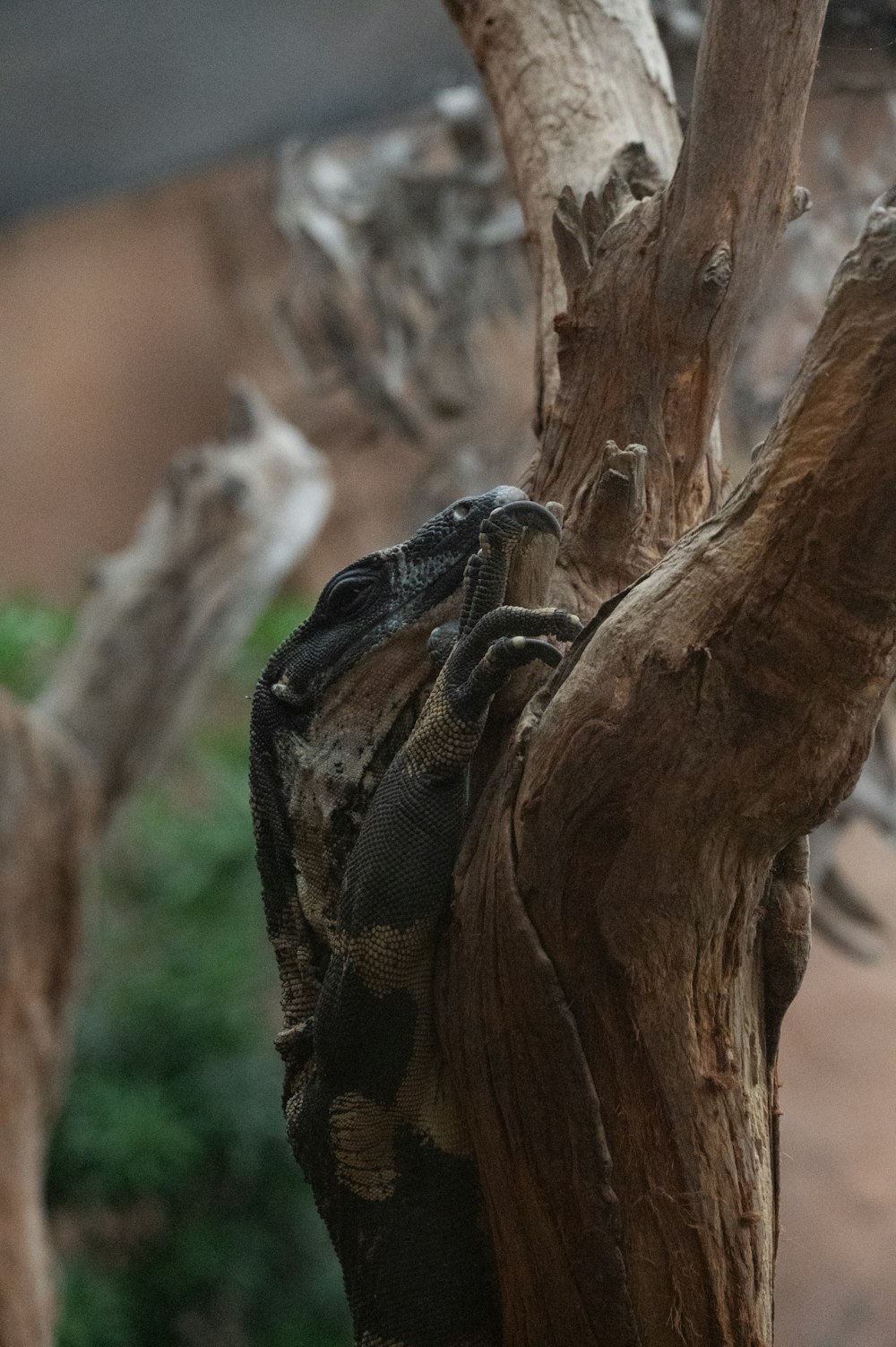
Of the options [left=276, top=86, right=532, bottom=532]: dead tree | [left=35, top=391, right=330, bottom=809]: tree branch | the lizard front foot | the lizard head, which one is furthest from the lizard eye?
[left=35, top=391, right=330, bottom=809]: tree branch

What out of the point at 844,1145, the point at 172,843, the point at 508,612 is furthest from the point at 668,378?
the point at 172,843

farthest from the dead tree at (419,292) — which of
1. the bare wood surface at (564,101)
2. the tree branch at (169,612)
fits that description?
the bare wood surface at (564,101)

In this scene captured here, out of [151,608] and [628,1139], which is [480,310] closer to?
[151,608]

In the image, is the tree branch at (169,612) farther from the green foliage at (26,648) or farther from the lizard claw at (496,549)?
the lizard claw at (496,549)

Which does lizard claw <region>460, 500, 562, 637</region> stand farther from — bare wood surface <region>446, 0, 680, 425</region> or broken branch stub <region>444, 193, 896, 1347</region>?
bare wood surface <region>446, 0, 680, 425</region>

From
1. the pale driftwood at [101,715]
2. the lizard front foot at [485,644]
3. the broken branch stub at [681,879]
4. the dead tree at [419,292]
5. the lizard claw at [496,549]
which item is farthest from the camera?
the dead tree at [419,292]

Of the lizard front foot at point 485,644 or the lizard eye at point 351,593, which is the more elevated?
the lizard eye at point 351,593

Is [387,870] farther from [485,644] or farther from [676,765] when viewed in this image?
[676,765]
